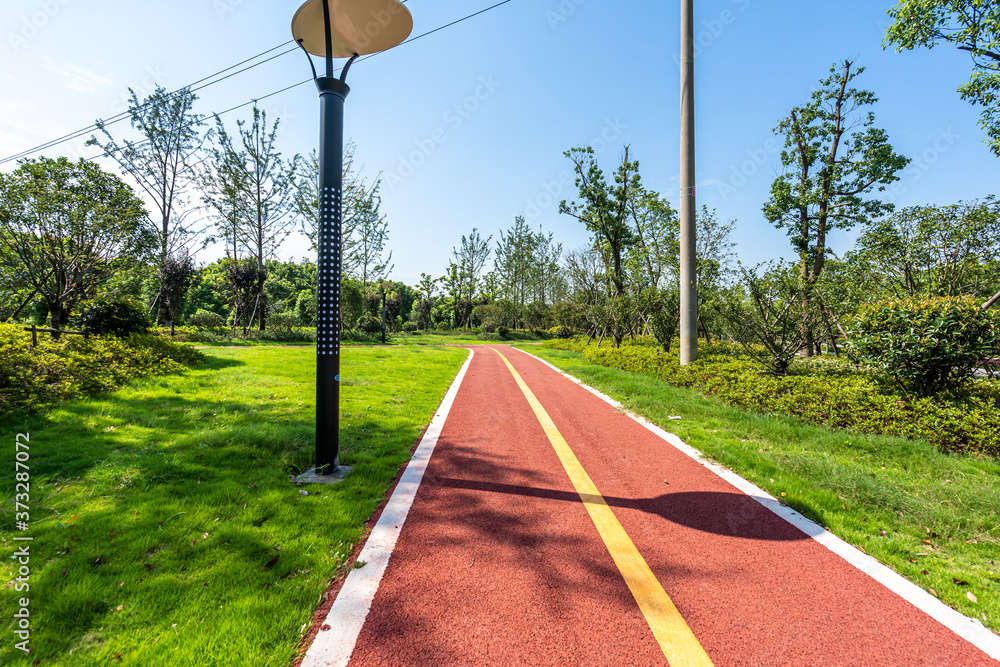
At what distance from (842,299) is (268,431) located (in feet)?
38.2

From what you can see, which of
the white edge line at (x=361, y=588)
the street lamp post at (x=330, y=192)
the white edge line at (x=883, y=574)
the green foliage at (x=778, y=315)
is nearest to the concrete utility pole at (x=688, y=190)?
the green foliage at (x=778, y=315)

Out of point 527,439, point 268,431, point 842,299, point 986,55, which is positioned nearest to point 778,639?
point 527,439

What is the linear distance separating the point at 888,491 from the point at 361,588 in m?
4.36

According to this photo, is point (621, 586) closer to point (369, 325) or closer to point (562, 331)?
point (369, 325)

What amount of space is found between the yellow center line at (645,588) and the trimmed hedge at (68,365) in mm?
7006

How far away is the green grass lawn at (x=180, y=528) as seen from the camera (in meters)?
1.69

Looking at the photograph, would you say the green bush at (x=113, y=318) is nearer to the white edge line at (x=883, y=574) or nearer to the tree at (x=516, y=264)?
the white edge line at (x=883, y=574)

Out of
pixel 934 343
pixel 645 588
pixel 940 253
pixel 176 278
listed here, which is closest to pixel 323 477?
pixel 645 588

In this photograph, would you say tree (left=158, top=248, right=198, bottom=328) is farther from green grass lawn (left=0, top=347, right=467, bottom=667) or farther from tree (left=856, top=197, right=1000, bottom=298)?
tree (left=856, top=197, right=1000, bottom=298)

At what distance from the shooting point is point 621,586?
→ 2.11 meters

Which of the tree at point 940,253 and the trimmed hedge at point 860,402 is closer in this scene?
the trimmed hedge at point 860,402

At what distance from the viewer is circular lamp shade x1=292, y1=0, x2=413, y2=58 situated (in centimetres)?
345

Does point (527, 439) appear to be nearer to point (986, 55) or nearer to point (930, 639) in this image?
point (930, 639)

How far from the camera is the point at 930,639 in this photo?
1776 mm
